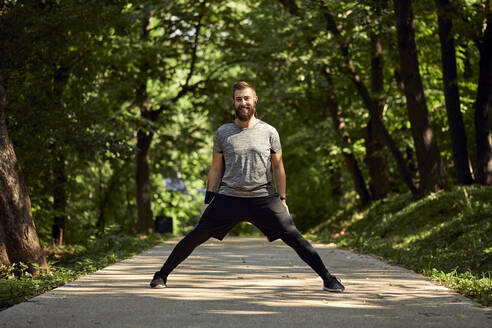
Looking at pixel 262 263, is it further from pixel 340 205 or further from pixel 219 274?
pixel 340 205

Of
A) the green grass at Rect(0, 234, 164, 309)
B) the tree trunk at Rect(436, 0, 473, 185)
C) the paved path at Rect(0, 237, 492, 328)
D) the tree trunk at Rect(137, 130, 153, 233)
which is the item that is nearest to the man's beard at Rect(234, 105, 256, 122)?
the paved path at Rect(0, 237, 492, 328)

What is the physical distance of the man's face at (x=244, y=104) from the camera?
694 cm

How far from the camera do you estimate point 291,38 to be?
21.2 meters

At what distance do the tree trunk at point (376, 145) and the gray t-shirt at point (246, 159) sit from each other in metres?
15.5

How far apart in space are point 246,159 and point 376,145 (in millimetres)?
17355

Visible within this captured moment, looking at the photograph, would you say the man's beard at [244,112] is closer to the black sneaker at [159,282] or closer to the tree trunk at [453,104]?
the black sneaker at [159,282]

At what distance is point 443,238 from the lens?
40.5 ft

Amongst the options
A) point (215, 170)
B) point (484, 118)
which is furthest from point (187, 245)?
point (484, 118)

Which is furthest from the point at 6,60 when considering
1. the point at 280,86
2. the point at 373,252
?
the point at 280,86

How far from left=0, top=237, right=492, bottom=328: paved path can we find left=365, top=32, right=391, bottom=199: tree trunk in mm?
13602

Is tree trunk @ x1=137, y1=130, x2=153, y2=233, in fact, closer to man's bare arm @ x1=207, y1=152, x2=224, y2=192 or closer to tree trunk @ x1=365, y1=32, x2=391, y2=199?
tree trunk @ x1=365, y1=32, x2=391, y2=199

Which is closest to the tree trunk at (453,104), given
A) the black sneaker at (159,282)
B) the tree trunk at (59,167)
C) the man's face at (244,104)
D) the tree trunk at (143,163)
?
the tree trunk at (59,167)

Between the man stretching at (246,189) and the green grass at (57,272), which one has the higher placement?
the man stretching at (246,189)

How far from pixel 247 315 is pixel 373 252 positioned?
8.35 metres
